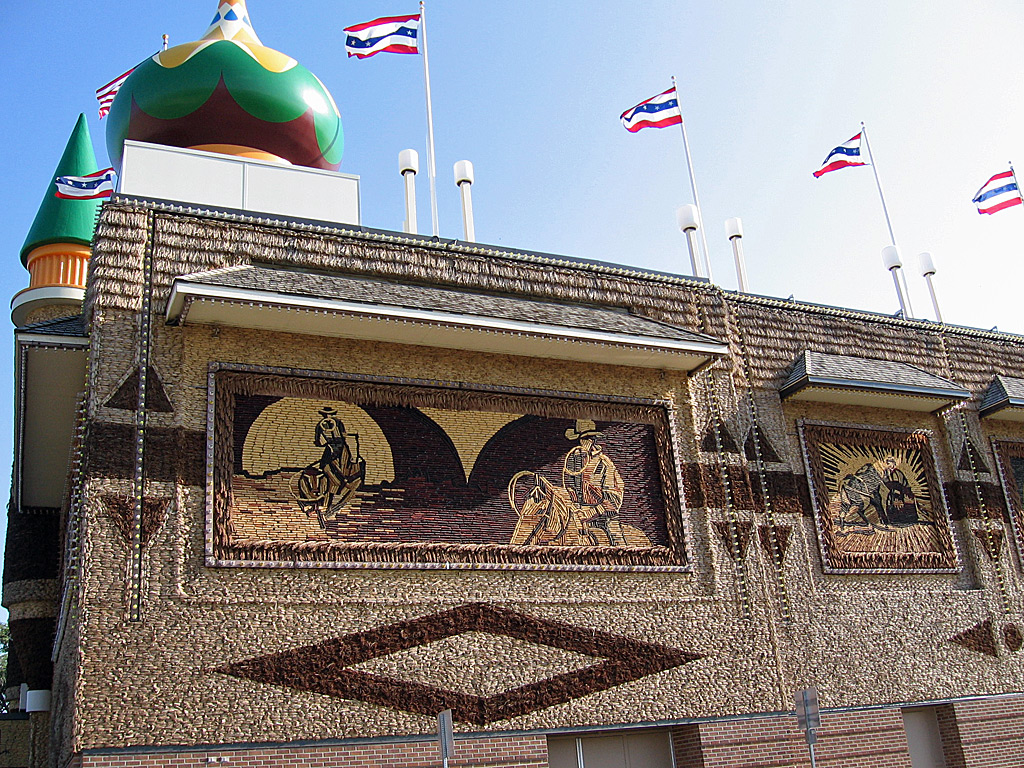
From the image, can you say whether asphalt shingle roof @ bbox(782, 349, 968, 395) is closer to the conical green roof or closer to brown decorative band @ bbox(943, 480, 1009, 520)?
brown decorative band @ bbox(943, 480, 1009, 520)

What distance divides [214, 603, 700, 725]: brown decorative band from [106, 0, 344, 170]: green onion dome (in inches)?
356

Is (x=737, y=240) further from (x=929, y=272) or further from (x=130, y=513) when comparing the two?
(x=130, y=513)

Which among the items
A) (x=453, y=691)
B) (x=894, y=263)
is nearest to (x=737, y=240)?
(x=894, y=263)

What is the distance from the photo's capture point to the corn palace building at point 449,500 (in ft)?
39.4

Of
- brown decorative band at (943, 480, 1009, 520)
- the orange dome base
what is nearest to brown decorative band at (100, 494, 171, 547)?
the orange dome base

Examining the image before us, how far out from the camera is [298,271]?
14312 mm

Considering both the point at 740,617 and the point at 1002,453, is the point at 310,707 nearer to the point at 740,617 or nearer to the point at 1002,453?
the point at 740,617

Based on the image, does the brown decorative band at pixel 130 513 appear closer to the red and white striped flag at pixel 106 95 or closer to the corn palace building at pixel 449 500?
the corn palace building at pixel 449 500

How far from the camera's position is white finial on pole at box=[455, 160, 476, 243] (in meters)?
16.8

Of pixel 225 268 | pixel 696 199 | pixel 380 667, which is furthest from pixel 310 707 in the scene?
pixel 696 199

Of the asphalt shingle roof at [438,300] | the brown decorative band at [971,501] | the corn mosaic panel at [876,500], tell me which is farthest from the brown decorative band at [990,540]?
the asphalt shingle roof at [438,300]

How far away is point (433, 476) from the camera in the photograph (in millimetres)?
13695

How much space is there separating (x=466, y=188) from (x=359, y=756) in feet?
31.4

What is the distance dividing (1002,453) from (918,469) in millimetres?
2326
